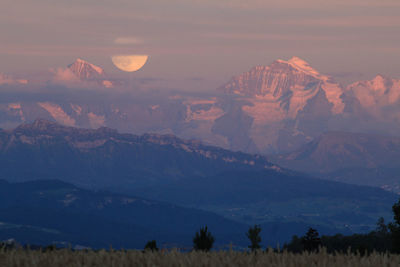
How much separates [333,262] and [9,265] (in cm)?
1349

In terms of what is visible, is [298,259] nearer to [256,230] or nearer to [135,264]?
[135,264]

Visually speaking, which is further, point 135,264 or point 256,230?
point 256,230

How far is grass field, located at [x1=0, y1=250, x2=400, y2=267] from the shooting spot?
91.0 feet

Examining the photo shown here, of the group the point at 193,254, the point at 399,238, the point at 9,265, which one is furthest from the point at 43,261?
the point at 399,238

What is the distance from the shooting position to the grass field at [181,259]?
91.0 feet

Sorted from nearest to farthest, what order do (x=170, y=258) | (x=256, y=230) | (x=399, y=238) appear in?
(x=170, y=258)
(x=399, y=238)
(x=256, y=230)

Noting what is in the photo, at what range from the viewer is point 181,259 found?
28.4 m

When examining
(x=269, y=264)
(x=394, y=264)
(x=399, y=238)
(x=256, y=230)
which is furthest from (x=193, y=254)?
(x=256, y=230)

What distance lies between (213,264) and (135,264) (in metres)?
3.21

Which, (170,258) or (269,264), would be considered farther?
(170,258)

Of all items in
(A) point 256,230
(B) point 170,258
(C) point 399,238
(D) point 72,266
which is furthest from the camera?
(A) point 256,230

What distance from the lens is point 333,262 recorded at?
95.1 ft

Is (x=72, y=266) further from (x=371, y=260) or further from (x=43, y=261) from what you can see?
(x=371, y=260)

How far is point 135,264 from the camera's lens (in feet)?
91.3
